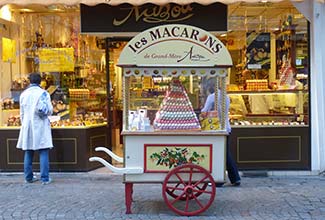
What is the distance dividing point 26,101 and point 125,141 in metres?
2.62

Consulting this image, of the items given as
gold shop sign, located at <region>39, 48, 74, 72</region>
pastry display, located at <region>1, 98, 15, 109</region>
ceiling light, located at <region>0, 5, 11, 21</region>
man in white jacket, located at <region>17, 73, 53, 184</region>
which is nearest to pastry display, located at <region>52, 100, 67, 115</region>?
gold shop sign, located at <region>39, 48, 74, 72</region>

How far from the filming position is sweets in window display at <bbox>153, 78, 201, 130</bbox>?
20.3 feet

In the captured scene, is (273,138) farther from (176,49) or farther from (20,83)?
(20,83)

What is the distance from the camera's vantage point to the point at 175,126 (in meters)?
6.18

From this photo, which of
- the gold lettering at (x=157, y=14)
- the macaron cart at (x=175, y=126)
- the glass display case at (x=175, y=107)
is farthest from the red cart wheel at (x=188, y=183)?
the gold lettering at (x=157, y=14)

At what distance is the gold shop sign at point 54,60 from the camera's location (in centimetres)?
914

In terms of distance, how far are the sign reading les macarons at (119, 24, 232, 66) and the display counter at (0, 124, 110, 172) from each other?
3141 millimetres

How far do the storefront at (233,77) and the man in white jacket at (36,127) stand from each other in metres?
0.76

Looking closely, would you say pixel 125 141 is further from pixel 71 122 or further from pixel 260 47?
pixel 260 47

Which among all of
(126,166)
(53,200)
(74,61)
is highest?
(74,61)

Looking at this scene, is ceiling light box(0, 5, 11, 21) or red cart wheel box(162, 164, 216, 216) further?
ceiling light box(0, 5, 11, 21)

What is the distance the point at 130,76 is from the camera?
6133 mm

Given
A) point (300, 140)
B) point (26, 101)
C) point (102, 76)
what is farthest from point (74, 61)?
point (300, 140)

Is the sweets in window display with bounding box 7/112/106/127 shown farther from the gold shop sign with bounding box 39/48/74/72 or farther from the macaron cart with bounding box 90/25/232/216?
the macaron cart with bounding box 90/25/232/216
